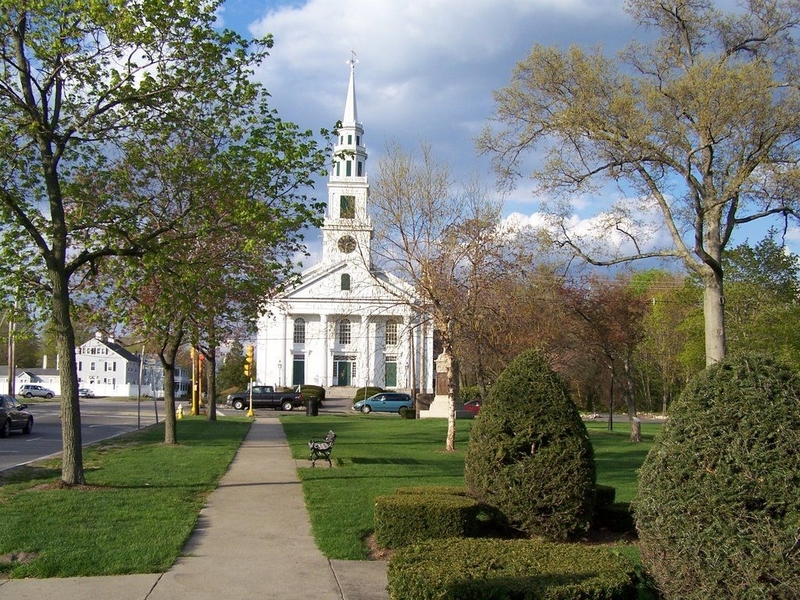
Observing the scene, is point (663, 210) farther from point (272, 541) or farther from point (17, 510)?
point (17, 510)

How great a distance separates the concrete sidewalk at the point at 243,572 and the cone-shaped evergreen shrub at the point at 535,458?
67.7 inches

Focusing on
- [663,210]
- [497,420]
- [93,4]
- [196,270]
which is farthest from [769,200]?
[93,4]

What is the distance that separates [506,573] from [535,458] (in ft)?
11.7

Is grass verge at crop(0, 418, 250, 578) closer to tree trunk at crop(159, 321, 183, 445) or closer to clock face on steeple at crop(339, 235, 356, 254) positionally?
tree trunk at crop(159, 321, 183, 445)

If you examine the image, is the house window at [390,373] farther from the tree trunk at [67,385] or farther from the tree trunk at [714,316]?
the tree trunk at [67,385]

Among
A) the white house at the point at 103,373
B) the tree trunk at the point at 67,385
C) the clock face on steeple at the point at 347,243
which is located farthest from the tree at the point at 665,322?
the white house at the point at 103,373

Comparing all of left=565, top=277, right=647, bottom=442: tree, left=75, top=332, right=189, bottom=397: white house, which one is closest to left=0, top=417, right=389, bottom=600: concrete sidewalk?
left=565, top=277, right=647, bottom=442: tree

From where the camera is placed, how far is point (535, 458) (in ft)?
30.2

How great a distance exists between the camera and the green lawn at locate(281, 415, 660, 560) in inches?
403

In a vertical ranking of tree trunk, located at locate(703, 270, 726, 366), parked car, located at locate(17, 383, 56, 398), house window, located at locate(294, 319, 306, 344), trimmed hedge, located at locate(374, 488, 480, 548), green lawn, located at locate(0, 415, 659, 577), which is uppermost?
house window, located at locate(294, 319, 306, 344)

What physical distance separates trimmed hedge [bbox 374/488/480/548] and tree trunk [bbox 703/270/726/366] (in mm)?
8371

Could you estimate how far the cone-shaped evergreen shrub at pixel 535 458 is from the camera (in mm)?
9102

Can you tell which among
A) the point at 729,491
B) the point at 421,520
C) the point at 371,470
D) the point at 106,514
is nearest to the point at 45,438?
the point at 371,470

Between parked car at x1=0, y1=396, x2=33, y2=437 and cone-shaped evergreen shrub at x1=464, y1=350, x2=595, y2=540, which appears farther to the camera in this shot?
parked car at x1=0, y1=396, x2=33, y2=437
